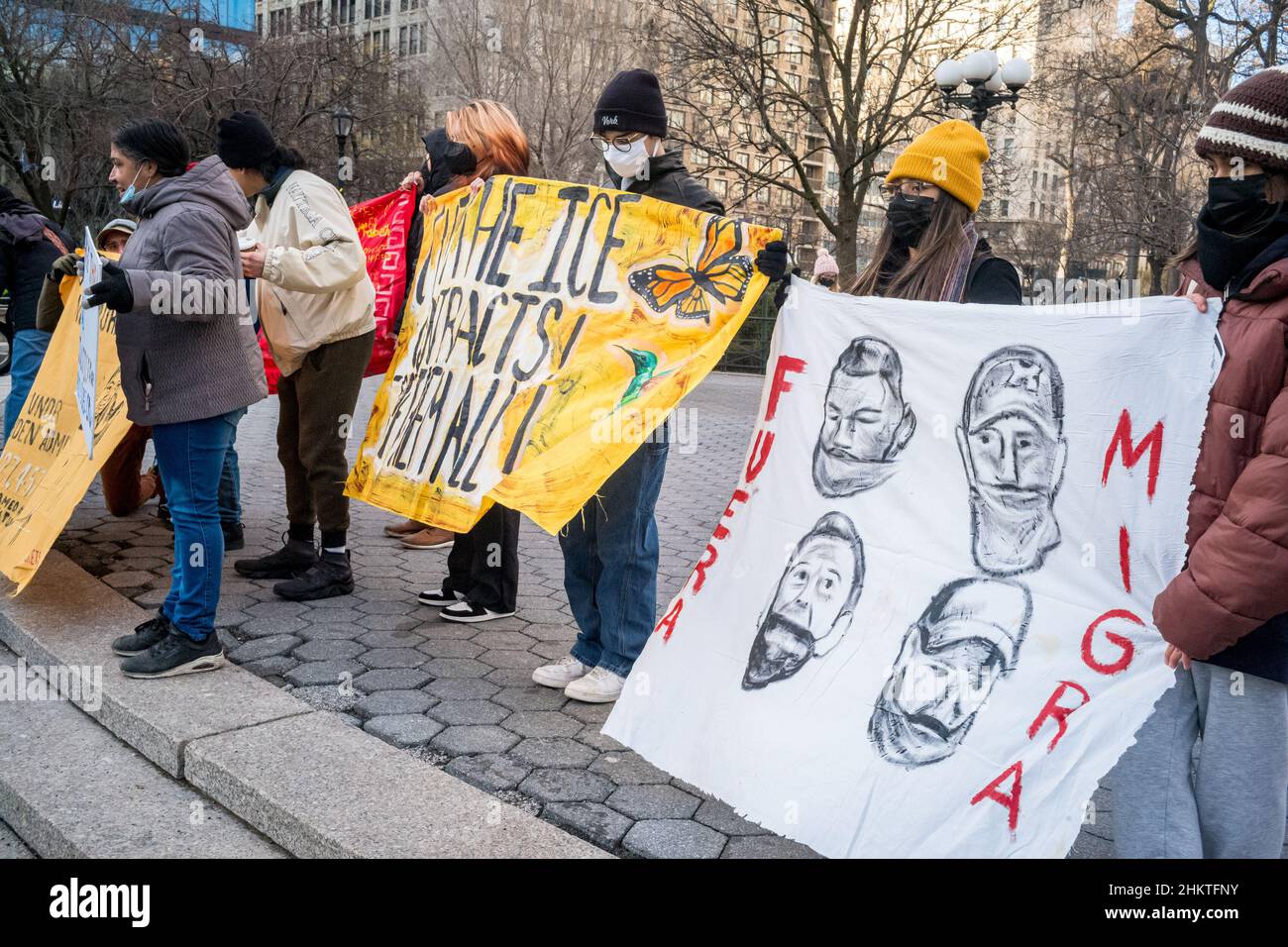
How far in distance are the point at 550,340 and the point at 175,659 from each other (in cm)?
177

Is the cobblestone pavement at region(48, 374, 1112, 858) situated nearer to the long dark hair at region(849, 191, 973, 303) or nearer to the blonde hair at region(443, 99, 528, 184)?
the blonde hair at region(443, 99, 528, 184)

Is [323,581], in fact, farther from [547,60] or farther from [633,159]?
[547,60]

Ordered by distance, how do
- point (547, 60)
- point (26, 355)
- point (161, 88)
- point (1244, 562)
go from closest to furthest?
1. point (1244, 562)
2. point (26, 355)
3. point (161, 88)
4. point (547, 60)

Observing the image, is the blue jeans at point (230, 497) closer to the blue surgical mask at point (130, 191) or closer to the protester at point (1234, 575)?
the blue surgical mask at point (130, 191)

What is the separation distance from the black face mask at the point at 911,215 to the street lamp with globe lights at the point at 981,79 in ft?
43.5

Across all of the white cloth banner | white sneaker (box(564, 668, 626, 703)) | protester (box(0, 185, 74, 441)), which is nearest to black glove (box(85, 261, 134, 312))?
white sneaker (box(564, 668, 626, 703))

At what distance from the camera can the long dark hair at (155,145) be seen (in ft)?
13.5

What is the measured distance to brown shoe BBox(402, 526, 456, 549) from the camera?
619 cm

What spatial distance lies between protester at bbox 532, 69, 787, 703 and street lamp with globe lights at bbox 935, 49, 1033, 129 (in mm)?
12925

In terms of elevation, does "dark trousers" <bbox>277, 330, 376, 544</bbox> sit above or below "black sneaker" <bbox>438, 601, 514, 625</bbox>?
above

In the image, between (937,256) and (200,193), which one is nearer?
(937,256)

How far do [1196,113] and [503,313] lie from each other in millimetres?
Answer: 17154

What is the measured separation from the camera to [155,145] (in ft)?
13.5

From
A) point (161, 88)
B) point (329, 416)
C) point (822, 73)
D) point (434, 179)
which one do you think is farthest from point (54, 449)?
point (822, 73)
